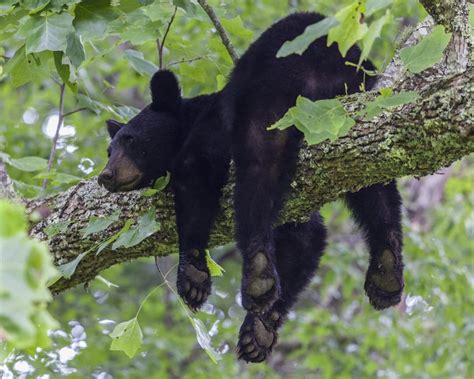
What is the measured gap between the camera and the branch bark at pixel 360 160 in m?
3.11

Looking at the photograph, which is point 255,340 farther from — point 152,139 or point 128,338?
point 152,139

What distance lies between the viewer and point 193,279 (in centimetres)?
399

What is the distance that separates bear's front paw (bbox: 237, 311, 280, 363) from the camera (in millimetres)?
4074

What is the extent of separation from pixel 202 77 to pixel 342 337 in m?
5.09

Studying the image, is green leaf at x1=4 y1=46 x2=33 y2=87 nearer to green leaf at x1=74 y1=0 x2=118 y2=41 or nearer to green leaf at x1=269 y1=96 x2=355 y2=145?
green leaf at x1=74 y1=0 x2=118 y2=41

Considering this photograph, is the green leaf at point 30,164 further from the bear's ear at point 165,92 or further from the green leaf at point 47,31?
the green leaf at point 47,31

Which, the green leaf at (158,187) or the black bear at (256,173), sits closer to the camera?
the black bear at (256,173)

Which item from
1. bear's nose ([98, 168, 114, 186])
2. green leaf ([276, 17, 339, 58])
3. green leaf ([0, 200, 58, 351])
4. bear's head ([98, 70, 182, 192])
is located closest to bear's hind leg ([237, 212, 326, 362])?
bear's head ([98, 70, 182, 192])

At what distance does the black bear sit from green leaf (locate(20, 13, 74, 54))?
1.03 m

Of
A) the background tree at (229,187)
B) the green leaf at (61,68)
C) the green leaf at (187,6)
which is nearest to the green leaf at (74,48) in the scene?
the background tree at (229,187)

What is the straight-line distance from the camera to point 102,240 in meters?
4.24

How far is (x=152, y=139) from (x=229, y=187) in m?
0.88

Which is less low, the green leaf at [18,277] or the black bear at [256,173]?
the green leaf at [18,277]

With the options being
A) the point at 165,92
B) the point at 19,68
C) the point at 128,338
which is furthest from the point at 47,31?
the point at 165,92
